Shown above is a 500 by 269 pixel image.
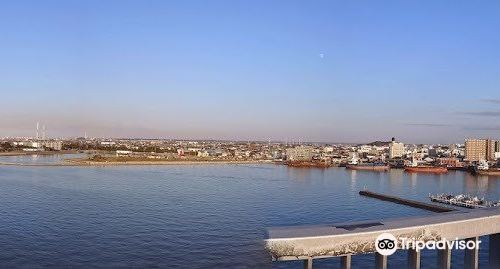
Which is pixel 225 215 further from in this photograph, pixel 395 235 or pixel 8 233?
pixel 395 235

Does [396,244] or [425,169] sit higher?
[396,244]

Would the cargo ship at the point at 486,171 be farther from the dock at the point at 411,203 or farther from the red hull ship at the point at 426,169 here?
the dock at the point at 411,203

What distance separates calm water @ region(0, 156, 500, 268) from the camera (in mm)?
6578

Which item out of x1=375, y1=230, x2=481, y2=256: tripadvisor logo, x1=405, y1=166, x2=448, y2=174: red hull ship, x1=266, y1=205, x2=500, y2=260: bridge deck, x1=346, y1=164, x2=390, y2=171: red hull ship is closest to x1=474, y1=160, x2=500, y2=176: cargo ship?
x1=405, y1=166, x2=448, y2=174: red hull ship

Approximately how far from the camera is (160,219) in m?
9.44

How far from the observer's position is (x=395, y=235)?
4.44m

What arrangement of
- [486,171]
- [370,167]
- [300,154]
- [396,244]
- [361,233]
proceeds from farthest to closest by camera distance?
1. [300,154]
2. [370,167]
3. [486,171]
4. [396,244]
5. [361,233]

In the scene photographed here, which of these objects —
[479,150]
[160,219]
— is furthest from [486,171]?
[160,219]

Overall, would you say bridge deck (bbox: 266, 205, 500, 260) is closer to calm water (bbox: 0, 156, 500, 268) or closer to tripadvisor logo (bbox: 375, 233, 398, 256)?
tripadvisor logo (bbox: 375, 233, 398, 256)

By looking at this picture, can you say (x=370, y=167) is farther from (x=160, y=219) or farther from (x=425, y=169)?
(x=160, y=219)

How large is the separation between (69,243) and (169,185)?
9317 mm

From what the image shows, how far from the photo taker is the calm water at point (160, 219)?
21.6 ft

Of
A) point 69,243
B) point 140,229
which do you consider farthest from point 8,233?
point 140,229

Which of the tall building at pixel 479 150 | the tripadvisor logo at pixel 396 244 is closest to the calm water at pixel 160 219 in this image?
the tripadvisor logo at pixel 396 244
